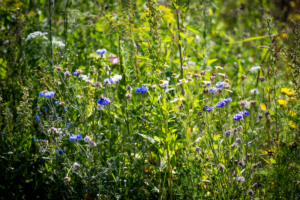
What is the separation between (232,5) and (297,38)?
15.0ft

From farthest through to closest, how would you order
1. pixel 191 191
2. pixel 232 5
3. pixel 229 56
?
1. pixel 232 5
2. pixel 229 56
3. pixel 191 191

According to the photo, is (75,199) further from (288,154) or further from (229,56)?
(229,56)

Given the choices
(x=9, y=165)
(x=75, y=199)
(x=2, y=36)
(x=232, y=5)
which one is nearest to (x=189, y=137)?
(x=75, y=199)

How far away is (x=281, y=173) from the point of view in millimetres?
1644

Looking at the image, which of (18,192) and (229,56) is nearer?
(18,192)

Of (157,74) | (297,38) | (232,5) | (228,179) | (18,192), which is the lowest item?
(18,192)

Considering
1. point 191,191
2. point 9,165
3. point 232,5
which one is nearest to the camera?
point 191,191

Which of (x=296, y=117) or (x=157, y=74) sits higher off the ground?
(x=157, y=74)

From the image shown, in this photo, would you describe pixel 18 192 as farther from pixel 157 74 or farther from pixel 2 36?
pixel 2 36

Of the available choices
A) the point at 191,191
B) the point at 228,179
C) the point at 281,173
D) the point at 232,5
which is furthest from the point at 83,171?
the point at 232,5

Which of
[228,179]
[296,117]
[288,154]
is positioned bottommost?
[228,179]

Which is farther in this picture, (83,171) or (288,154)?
(83,171)

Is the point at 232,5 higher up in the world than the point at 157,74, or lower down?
higher up

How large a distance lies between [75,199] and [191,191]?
787mm
